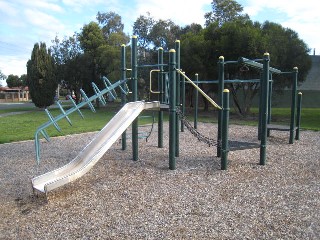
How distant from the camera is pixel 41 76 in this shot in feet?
85.6

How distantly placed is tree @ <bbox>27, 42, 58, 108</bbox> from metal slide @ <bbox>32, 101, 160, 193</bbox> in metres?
21.9

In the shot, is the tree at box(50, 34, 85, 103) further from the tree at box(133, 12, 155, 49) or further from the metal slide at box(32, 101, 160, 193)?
the metal slide at box(32, 101, 160, 193)

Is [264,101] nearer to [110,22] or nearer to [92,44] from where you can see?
[92,44]


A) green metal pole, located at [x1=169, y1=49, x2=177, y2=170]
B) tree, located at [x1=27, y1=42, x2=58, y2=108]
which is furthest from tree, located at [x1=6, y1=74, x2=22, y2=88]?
green metal pole, located at [x1=169, y1=49, x2=177, y2=170]

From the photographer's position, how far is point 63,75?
28844 mm

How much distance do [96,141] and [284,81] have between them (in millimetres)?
16112

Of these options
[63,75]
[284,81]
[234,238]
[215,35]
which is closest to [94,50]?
[63,75]

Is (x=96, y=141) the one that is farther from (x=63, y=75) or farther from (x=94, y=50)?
(x=94, y=50)

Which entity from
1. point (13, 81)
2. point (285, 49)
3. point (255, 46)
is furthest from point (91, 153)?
point (13, 81)

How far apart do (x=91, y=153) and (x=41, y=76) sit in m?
22.8

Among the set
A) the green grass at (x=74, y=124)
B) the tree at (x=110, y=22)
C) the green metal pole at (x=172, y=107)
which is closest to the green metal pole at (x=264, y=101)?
the green metal pole at (x=172, y=107)

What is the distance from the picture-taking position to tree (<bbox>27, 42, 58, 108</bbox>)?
2589cm

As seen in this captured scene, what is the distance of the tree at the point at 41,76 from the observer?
84.9 ft

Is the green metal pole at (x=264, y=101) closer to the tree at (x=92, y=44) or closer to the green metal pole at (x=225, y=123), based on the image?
the green metal pole at (x=225, y=123)
